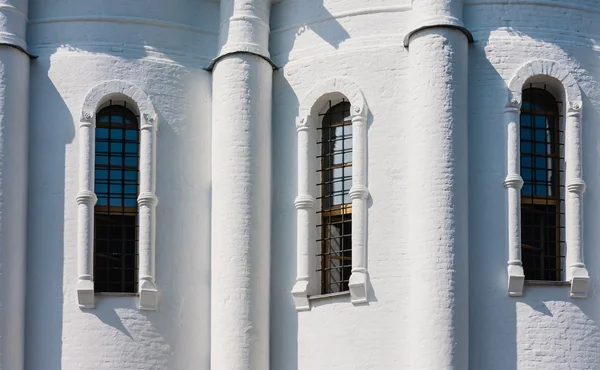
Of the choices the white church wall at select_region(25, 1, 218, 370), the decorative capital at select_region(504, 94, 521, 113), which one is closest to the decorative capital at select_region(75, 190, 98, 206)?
the white church wall at select_region(25, 1, 218, 370)

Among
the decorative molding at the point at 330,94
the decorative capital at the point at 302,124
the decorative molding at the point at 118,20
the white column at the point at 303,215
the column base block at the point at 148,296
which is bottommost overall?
the column base block at the point at 148,296

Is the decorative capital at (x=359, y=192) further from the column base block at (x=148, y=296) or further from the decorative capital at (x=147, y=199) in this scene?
the column base block at (x=148, y=296)

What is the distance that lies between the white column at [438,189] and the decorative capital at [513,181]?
72 cm

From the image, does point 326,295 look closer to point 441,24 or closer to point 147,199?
point 147,199

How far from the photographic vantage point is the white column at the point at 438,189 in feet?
114

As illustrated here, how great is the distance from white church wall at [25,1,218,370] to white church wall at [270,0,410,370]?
1308 mm

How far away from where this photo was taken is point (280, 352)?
36.5 m

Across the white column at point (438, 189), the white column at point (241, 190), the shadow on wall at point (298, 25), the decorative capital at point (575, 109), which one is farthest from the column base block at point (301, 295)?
the decorative capital at point (575, 109)

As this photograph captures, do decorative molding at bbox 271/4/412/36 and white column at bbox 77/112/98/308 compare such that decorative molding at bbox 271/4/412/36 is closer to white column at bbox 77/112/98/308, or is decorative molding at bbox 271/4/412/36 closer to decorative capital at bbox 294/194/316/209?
decorative capital at bbox 294/194/316/209

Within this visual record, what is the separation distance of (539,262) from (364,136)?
363cm

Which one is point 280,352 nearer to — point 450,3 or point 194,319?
point 194,319

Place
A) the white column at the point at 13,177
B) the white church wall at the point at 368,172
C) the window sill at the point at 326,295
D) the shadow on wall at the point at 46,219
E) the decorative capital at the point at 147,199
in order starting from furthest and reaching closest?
the decorative capital at the point at 147,199, the shadow on wall at the point at 46,219, the white column at the point at 13,177, the window sill at the point at 326,295, the white church wall at the point at 368,172

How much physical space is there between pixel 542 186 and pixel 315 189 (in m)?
3.89

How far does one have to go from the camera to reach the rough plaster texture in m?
35.3
